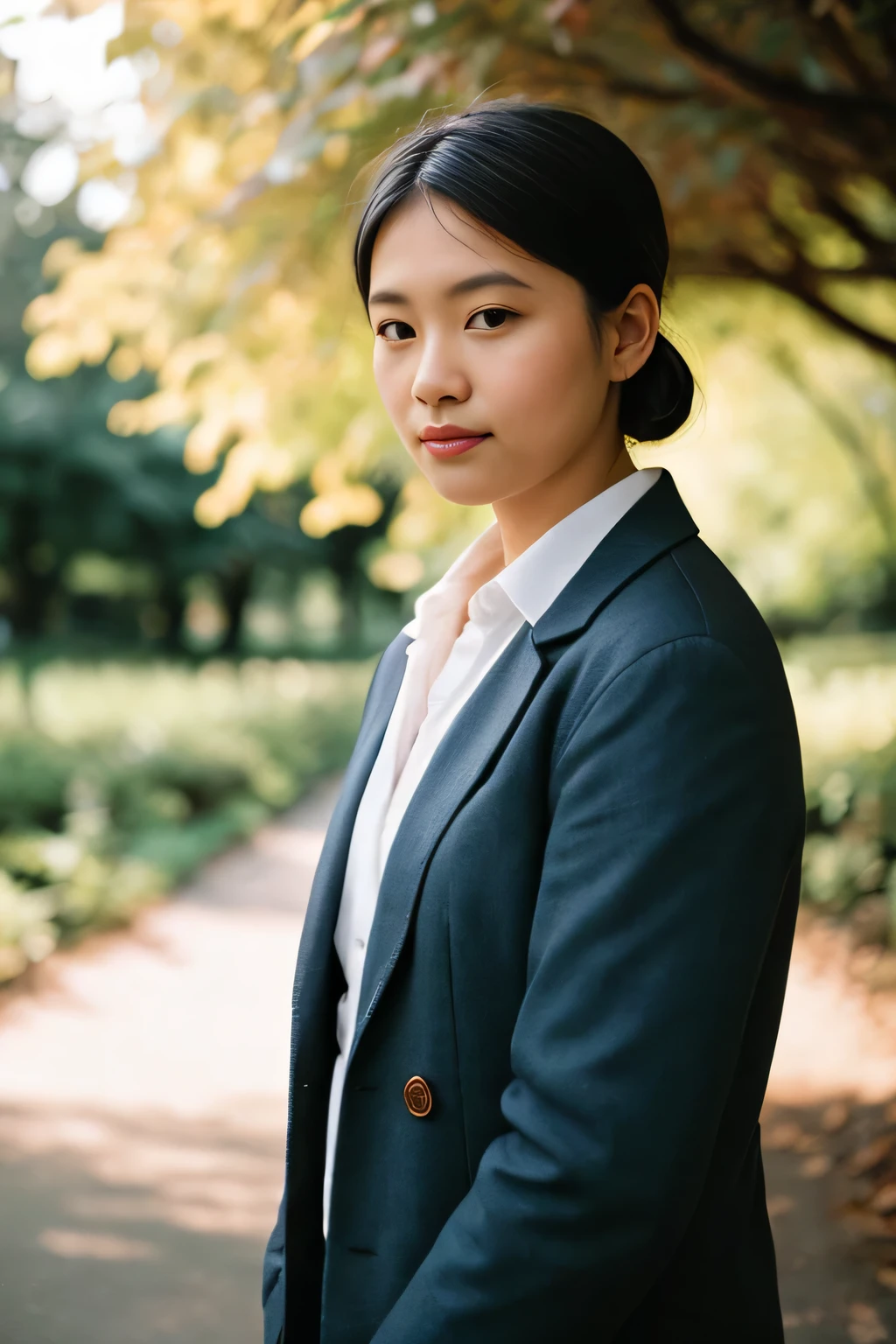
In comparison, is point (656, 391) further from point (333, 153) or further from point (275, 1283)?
point (333, 153)

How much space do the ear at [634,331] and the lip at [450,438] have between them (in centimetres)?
20

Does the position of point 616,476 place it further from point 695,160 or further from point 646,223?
point 695,160

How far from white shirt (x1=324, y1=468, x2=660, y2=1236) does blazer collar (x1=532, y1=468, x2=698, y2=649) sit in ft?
0.12

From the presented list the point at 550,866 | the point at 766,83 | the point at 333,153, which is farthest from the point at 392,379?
the point at 333,153

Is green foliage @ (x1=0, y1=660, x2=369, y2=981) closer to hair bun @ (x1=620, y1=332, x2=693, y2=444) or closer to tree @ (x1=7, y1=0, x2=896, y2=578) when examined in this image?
tree @ (x1=7, y1=0, x2=896, y2=578)

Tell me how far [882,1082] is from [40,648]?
14.0 metres

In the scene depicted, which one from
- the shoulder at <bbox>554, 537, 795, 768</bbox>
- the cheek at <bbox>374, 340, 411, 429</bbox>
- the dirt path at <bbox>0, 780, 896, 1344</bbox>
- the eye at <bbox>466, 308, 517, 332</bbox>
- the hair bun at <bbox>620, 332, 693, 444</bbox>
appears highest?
the eye at <bbox>466, 308, 517, 332</bbox>

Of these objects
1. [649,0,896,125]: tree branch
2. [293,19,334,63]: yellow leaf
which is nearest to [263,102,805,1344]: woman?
[293,19,334,63]: yellow leaf

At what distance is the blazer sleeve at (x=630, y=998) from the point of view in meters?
1.11

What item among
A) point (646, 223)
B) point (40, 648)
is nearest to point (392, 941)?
point (646, 223)

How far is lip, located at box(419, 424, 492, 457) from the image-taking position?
1.37 m

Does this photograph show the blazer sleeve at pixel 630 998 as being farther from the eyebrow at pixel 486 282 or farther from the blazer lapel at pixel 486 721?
the eyebrow at pixel 486 282

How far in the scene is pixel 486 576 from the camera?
1.79m

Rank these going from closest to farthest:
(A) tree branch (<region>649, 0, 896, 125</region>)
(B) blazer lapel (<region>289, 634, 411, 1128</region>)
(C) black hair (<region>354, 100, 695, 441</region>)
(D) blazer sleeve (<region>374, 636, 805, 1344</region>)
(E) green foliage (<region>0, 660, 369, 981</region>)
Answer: (D) blazer sleeve (<region>374, 636, 805, 1344</region>) → (C) black hair (<region>354, 100, 695, 441</region>) → (B) blazer lapel (<region>289, 634, 411, 1128</region>) → (A) tree branch (<region>649, 0, 896, 125</region>) → (E) green foliage (<region>0, 660, 369, 981</region>)
